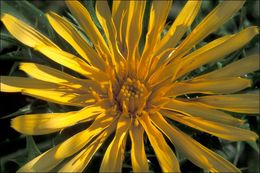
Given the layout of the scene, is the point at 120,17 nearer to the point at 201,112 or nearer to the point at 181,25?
the point at 181,25

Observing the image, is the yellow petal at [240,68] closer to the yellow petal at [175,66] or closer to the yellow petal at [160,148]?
the yellow petal at [175,66]

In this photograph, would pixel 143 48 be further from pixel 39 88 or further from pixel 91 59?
pixel 39 88

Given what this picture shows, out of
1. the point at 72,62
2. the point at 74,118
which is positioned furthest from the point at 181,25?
the point at 74,118

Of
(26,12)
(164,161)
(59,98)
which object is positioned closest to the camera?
(164,161)

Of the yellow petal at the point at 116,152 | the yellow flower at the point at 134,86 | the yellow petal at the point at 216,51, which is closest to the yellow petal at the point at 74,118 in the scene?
the yellow flower at the point at 134,86

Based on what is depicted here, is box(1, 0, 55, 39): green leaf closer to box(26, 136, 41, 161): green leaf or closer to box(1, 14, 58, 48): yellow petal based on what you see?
box(1, 14, 58, 48): yellow petal

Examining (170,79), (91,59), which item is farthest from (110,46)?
(170,79)

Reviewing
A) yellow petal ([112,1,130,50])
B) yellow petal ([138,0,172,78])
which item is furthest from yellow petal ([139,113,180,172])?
yellow petal ([112,1,130,50])
